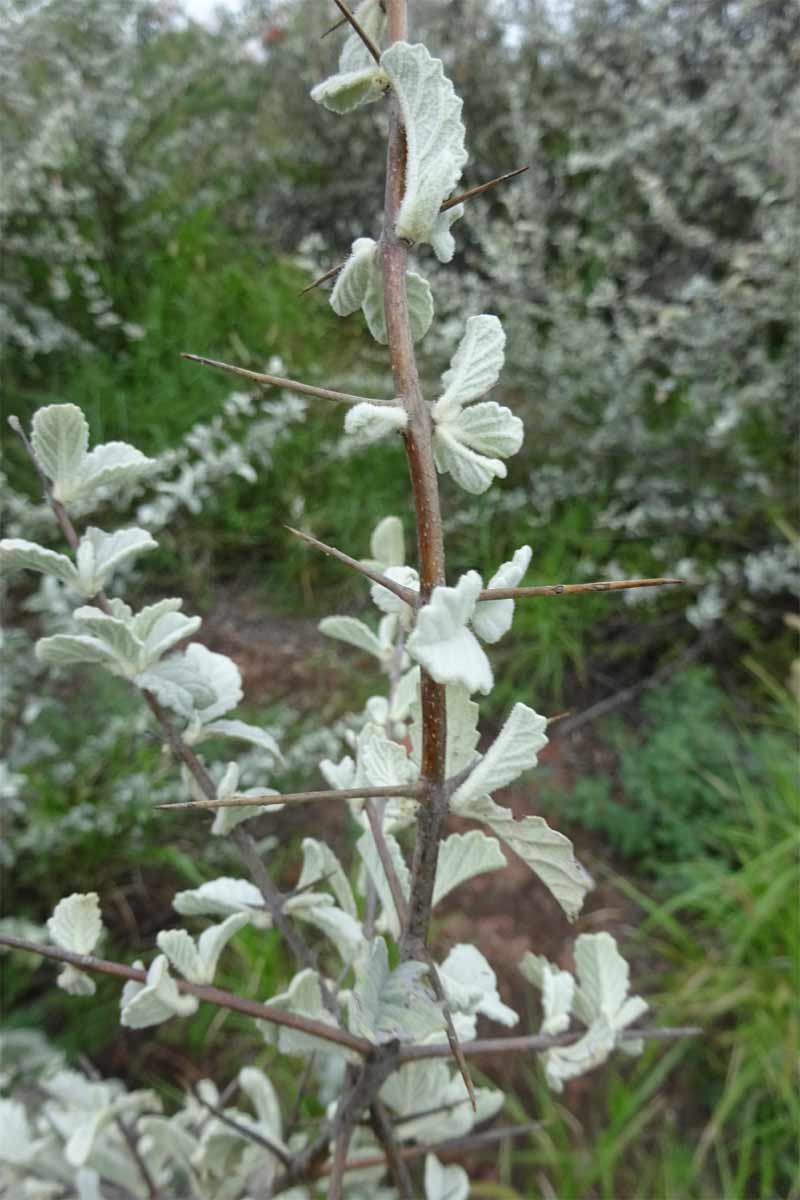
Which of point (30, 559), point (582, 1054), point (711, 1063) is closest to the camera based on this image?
point (30, 559)

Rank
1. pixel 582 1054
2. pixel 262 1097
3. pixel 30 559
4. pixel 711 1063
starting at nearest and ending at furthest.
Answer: pixel 30 559, pixel 582 1054, pixel 262 1097, pixel 711 1063

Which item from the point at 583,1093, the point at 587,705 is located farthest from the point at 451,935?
the point at 587,705

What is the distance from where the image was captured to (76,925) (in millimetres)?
375

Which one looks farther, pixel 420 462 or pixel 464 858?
pixel 464 858

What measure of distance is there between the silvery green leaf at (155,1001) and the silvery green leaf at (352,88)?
1.12 feet

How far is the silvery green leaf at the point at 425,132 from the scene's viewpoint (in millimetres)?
256

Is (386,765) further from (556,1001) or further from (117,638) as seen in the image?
(556,1001)

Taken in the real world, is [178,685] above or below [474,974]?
above

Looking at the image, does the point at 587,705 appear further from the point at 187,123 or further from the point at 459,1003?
the point at 187,123

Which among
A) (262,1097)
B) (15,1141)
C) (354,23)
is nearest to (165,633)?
(354,23)

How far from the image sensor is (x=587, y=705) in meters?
1.67

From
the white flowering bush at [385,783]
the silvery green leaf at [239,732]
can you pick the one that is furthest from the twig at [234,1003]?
the silvery green leaf at [239,732]

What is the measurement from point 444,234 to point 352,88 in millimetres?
65

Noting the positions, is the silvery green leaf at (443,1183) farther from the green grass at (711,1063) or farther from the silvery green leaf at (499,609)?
the green grass at (711,1063)
